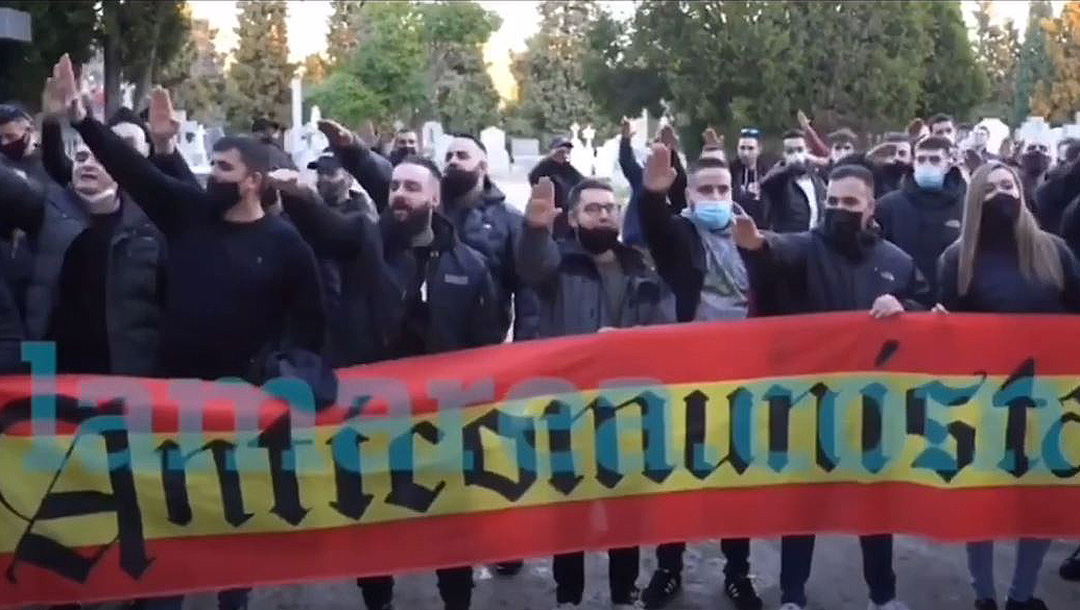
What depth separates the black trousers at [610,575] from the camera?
580cm

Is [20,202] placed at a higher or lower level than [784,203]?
higher

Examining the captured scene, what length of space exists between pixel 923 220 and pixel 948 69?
1661 inches

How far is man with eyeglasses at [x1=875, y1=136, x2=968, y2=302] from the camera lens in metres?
8.00

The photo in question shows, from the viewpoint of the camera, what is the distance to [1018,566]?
226 inches

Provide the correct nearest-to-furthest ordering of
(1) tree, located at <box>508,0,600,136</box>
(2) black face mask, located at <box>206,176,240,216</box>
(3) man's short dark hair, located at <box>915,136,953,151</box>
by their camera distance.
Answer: (2) black face mask, located at <box>206,176,240,216</box> < (3) man's short dark hair, located at <box>915,136,953,151</box> < (1) tree, located at <box>508,0,600,136</box>

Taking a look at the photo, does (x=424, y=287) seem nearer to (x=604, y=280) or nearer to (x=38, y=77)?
(x=604, y=280)

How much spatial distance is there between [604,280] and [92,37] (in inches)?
998

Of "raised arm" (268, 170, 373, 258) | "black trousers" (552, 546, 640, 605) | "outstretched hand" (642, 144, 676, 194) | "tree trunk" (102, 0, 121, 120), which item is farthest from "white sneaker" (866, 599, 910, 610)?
"tree trunk" (102, 0, 121, 120)

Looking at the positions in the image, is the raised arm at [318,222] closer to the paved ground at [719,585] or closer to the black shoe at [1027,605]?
the paved ground at [719,585]

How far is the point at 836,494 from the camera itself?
549 cm

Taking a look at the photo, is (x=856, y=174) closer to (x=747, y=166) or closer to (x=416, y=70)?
(x=747, y=166)

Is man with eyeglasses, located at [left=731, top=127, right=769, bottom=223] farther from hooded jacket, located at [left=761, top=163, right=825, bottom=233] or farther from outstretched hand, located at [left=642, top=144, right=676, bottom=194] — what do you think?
outstretched hand, located at [left=642, top=144, right=676, bottom=194]

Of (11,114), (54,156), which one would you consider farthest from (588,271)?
(11,114)

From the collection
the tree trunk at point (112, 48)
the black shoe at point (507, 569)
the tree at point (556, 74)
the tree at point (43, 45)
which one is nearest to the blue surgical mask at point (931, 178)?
the black shoe at point (507, 569)
